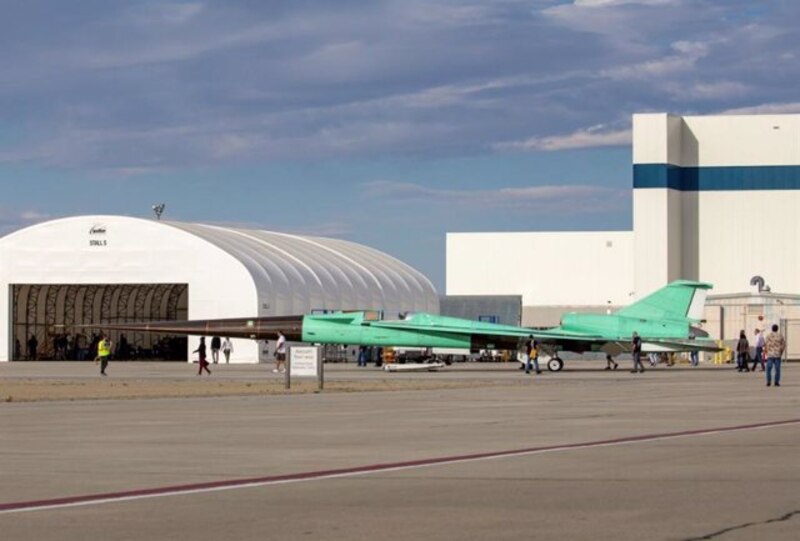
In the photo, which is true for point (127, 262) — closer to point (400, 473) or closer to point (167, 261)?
point (167, 261)

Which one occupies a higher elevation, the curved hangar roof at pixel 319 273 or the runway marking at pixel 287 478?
the curved hangar roof at pixel 319 273

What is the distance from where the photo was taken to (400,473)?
14.5 meters

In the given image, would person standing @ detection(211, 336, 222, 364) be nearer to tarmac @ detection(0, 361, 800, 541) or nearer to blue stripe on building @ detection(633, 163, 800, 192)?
blue stripe on building @ detection(633, 163, 800, 192)

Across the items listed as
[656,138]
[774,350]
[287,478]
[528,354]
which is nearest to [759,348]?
[528,354]

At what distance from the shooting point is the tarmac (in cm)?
1059

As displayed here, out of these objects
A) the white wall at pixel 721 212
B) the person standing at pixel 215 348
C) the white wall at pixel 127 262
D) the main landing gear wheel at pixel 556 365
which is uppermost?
the white wall at pixel 721 212

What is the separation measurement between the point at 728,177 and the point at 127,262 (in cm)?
3355

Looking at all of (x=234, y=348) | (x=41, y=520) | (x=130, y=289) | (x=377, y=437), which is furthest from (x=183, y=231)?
(x=41, y=520)

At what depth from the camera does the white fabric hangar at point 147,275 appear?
7025 centimetres

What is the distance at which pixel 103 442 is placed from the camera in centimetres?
1870

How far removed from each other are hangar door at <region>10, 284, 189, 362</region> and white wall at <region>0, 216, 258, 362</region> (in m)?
Result: 1.53

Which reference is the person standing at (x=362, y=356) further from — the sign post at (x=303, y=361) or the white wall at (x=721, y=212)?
the sign post at (x=303, y=361)

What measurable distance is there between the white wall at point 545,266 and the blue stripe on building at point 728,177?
9093 mm

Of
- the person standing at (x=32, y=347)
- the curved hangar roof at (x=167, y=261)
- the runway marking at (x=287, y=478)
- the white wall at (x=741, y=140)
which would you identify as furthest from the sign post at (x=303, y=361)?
the white wall at (x=741, y=140)
